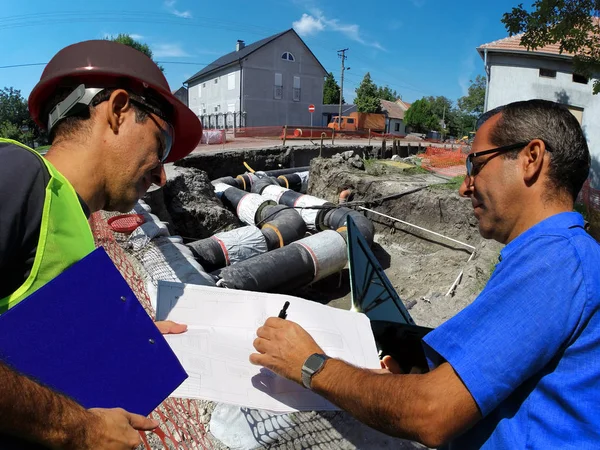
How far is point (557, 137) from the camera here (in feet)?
3.99

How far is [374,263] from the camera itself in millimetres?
2926

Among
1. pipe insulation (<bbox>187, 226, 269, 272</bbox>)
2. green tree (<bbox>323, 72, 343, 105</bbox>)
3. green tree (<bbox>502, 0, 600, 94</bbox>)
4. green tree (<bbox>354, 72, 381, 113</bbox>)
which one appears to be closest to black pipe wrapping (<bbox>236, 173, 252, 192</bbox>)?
pipe insulation (<bbox>187, 226, 269, 272</bbox>)

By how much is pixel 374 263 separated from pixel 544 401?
1.89m

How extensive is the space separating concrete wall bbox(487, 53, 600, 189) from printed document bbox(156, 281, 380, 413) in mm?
16515

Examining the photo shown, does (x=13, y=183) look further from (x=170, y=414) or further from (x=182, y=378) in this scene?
(x=170, y=414)

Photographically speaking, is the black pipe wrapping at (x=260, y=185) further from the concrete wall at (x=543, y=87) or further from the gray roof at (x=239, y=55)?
the gray roof at (x=239, y=55)

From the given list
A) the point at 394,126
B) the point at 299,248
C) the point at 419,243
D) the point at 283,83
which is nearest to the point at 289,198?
the point at 419,243

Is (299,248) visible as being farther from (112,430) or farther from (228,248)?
(112,430)

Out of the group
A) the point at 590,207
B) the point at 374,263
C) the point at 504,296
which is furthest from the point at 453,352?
the point at 590,207

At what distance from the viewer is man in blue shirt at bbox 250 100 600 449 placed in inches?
39.0

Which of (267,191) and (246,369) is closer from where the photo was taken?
(246,369)

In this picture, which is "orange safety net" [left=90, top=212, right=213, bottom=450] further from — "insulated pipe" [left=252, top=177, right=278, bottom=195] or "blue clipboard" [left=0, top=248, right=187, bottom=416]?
"insulated pipe" [left=252, top=177, right=278, bottom=195]

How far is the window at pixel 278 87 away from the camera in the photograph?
39.8 m

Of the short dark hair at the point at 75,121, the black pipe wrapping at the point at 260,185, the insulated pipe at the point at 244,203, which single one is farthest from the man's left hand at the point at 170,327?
the black pipe wrapping at the point at 260,185
